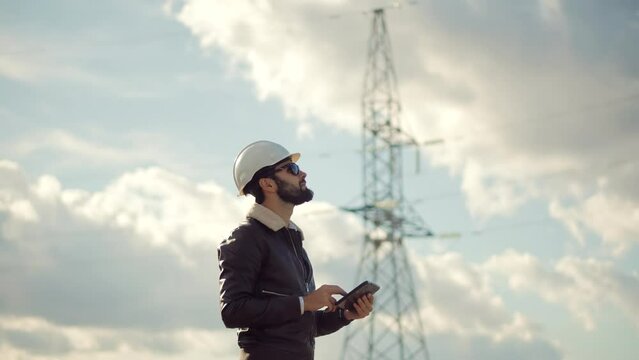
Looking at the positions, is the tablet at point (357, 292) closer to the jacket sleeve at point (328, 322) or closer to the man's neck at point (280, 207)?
the jacket sleeve at point (328, 322)

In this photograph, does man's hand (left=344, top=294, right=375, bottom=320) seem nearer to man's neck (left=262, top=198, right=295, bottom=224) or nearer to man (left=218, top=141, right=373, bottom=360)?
man (left=218, top=141, right=373, bottom=360)

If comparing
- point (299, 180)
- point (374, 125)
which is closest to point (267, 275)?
point (299, 180)

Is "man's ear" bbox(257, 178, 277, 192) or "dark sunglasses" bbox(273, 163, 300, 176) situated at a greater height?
"dark sunglasses" bbox(273, 163, 300, 176)

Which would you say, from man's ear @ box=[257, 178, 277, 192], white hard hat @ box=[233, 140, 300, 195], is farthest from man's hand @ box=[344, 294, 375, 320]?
white hard hat @ box=[233, 140, 300, 195]

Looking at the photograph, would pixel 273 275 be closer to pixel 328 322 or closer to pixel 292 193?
pixel 292 193

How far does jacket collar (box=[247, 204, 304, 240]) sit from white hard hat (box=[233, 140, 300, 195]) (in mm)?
296

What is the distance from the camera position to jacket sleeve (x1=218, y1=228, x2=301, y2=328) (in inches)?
307

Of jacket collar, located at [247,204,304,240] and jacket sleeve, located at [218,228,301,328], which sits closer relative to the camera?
jacket sleeve, located at [218,228,301,328]

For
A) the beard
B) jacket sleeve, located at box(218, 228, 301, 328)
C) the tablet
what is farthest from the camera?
the beard

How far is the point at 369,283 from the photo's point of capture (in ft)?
26.6

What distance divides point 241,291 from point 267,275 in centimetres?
32

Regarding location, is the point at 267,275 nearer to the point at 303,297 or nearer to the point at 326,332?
the point at 303,297

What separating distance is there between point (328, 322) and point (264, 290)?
86cm

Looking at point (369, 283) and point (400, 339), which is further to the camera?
point (400, 339)
